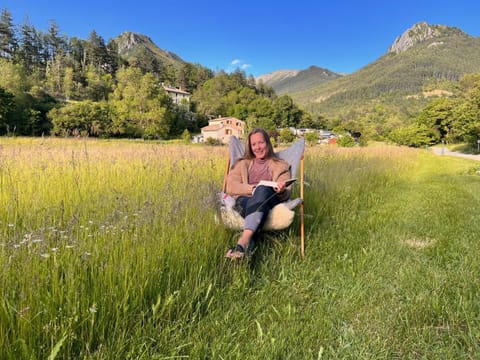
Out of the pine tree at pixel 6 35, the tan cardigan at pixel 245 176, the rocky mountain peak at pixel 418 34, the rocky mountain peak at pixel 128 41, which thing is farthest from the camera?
the rocky mountain peak at pixel 128 41

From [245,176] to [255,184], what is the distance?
0.13 m

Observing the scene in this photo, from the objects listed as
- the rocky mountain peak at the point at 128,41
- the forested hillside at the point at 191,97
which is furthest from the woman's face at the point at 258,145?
the rocky mountain peak at the point at 128,41

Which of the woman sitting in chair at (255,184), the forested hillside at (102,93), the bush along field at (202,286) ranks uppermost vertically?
the forested hillside at (102,93)

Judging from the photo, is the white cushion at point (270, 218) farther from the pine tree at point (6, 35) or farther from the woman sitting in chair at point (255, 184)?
the pine tree at point (6, 35)

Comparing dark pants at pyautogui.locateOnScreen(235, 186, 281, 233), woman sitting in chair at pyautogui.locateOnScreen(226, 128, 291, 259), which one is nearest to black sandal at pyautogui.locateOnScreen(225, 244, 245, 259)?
woman sitting in chair at pyautogui.locateOnScreen(226, 128, 291, 259)

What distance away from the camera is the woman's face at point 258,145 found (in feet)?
9.41

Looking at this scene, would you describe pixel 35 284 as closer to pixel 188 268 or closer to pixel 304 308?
pixel 188 268

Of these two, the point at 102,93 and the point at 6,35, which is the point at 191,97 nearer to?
the point at 102,93

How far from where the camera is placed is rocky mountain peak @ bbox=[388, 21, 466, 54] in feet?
452

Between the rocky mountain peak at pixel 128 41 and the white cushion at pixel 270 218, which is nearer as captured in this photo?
the white cushion at pixel 270 218

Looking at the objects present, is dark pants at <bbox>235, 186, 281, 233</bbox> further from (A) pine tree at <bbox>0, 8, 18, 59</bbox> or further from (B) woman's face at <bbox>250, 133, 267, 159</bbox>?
(A) pine tree at <bbox>0, 8, 18, 59</bbox>

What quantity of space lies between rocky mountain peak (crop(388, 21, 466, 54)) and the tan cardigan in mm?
166715

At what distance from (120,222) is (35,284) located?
1.74 ft

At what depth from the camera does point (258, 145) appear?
288cm
